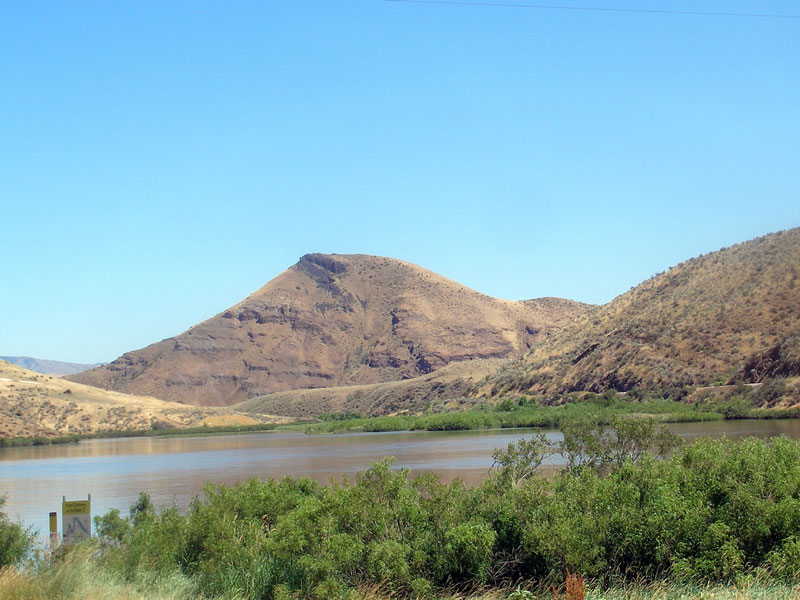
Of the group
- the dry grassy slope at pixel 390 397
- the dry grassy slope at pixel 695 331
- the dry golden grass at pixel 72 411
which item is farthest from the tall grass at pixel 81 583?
the dry grassy slope at pixel 390 397

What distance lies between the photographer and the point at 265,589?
43.3ft

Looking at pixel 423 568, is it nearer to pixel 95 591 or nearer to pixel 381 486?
pixel 381 486

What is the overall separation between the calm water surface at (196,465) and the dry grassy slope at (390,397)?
3718 centimetres

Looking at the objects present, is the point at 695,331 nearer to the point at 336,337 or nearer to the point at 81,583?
the point at 81,583

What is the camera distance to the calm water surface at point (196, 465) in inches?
1366

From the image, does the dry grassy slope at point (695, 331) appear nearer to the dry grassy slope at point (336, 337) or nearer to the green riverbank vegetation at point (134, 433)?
the green riverbank vegetation at point (134, 433)

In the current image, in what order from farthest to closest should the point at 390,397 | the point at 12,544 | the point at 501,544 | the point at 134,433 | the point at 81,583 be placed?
the point at 390,397 → the point at 134,433 → the point at 12,544 → the point at 501,544 → the point at 81,583

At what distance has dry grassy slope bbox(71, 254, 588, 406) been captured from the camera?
164 m

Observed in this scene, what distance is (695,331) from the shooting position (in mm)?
71188

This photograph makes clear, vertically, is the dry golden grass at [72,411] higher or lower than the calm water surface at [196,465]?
higher

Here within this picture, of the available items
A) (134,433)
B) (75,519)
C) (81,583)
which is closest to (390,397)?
(134,433)

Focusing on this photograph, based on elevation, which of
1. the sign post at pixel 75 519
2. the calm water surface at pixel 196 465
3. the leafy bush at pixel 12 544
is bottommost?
the calm water surface at pixel 196 465

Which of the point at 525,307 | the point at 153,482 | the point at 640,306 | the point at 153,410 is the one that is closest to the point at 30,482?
the point at 153,482

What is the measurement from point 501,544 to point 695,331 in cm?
6153
